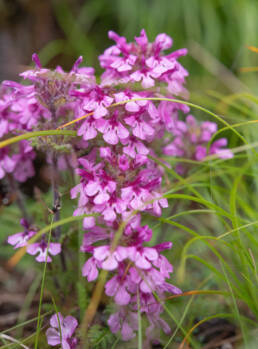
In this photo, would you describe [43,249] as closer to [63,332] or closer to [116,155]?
[63,332]

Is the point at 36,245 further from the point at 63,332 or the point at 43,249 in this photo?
the point at 63,332

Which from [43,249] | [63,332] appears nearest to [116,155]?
[43,249]

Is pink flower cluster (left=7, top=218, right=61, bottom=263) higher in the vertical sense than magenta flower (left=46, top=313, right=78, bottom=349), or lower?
higher

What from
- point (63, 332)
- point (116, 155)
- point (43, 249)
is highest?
point (116, 155)

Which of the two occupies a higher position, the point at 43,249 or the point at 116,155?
the point at 116,155

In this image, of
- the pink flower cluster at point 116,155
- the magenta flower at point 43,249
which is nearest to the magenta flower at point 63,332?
the pink flower cluster at point 116,155

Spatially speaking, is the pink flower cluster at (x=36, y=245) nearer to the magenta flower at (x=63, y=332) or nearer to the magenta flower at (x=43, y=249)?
the magenta flower at (x=43, y=249)

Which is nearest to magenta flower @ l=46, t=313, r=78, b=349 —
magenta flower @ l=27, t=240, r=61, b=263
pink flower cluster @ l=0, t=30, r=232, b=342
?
pink flower cluster @ l=0, t=30, r=232, b=342

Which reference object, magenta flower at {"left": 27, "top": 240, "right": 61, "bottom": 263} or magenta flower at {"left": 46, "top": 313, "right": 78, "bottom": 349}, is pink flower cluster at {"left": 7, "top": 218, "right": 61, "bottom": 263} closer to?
magenta flower at {"left": 27, "top": 240, "right": 61, "bottom": 263}

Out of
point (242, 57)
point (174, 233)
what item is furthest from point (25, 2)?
point (174, 233)
